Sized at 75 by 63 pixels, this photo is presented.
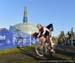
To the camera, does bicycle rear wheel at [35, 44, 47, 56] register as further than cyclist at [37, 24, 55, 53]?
Yes

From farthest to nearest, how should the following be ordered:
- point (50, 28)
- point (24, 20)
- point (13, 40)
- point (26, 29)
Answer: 1. point (24, 20)
2. point (26, 29)
3. point (13, 40)
4. point (50, 28)

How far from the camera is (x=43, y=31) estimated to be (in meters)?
18.9

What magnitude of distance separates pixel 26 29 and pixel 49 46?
81.9 metres

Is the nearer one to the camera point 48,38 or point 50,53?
point 48,38

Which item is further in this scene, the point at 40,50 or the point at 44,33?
the point at 40,50

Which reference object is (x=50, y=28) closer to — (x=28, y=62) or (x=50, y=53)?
(x=50, y=53)

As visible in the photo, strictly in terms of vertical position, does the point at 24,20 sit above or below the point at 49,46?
above

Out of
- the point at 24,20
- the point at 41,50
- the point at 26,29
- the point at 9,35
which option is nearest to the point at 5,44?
the point at 9,35

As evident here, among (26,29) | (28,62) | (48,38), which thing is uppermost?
(26,29)

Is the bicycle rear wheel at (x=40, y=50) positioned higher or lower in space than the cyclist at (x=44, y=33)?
lower

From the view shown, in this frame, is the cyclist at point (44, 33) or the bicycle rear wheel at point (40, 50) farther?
the bicycle rear wheel at point (40, 50)

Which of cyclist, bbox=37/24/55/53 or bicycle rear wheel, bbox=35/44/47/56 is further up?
cyclist, bbox=37/24/55/53

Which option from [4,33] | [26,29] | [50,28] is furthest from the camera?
[26,29]

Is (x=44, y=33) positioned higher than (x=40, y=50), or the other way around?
(x=44, y=33)
